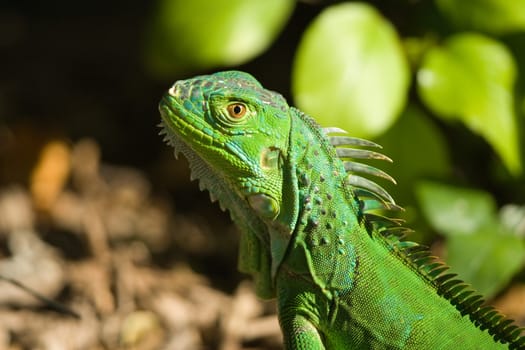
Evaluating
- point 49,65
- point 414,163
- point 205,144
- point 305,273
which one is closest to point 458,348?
point 305,273

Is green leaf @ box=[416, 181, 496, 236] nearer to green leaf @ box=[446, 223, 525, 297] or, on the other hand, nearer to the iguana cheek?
green leaf @ box=[446, 223, 525, 297]

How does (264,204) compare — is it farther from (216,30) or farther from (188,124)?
(216,30)

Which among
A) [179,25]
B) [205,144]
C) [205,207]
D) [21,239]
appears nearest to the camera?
[205,144]

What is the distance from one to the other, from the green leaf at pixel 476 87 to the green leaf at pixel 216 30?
2.84ft

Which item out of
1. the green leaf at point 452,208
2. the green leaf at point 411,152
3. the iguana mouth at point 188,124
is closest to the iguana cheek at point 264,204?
the iguana mouth at point 188,124

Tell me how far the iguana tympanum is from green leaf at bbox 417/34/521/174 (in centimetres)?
149

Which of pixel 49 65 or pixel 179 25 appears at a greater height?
pixel 179 25

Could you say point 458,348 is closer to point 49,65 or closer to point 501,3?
point 501,3

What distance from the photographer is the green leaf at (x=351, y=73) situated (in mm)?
4004

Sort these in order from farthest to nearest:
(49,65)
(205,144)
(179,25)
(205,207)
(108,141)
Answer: (49,65) → (108,141) → (205,207) → (179,25) → (205,144)

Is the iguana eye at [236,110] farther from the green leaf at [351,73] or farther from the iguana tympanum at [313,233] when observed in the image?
the green leaf at [351,73]

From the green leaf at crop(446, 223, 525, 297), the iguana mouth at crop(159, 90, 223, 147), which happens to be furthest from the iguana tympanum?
the green leaf at crop(446, 223, 525, 297)

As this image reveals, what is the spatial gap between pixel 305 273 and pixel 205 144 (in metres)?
0.57

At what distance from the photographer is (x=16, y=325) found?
418 cm
